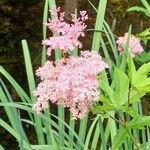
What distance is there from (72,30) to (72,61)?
0.06 metres

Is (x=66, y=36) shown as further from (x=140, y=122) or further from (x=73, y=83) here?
(x=140, y=122)

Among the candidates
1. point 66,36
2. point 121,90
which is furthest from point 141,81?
point 66,36

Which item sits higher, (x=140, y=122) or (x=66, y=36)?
(x=66, y=36)

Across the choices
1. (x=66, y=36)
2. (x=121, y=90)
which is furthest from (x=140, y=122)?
(x=66, y=36)

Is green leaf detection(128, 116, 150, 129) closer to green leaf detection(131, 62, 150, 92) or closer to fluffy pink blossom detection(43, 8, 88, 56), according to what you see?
green leaf detection(131, 62, 150, 92)

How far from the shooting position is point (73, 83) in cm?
97

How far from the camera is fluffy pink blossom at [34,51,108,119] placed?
97cm

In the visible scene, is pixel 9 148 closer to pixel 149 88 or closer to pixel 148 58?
pixel 148 58

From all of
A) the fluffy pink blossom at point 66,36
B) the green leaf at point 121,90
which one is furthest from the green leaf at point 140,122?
the fluffy pink blossom at point 66,36

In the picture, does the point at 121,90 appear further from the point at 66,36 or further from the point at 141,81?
the point at 66,36

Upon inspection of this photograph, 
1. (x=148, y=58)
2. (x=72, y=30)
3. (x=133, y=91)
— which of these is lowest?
(x=148, y=58)

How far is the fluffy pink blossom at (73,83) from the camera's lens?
38.1 inches

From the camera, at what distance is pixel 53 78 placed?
1.01 m

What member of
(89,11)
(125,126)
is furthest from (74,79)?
(89,11)
